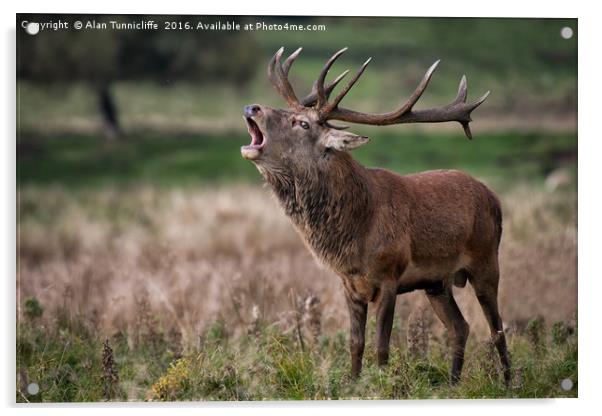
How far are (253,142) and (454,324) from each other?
6.20 ft

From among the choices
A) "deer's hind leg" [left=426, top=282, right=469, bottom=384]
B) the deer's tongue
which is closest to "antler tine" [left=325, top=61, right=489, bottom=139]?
the deer's tongue

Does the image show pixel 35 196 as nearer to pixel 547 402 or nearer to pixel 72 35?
pixel 72 35

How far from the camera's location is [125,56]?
33.2ft

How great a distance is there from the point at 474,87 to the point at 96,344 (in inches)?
154

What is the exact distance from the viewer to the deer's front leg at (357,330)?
23.0 feet

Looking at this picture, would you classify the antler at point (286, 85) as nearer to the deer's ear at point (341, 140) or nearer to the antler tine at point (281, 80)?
the antler tine at point (281, 80)

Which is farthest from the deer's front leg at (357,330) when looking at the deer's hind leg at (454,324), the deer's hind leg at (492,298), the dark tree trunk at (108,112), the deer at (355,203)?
the dark tree trunk at (108,112)

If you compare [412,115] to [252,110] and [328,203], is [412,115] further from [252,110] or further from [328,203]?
[252,110]

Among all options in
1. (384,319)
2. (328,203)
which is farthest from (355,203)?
(384,319)

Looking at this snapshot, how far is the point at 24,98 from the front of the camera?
8.82 m

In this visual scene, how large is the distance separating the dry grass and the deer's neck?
132cm

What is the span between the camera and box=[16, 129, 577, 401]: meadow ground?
748 cm

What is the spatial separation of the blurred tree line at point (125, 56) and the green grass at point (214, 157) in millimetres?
512
